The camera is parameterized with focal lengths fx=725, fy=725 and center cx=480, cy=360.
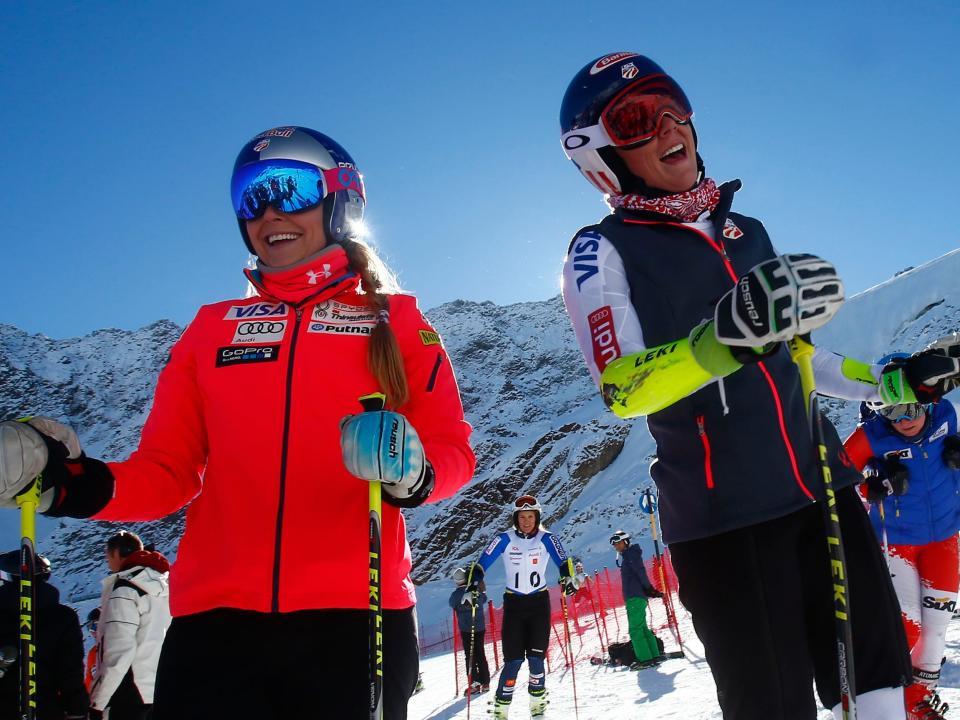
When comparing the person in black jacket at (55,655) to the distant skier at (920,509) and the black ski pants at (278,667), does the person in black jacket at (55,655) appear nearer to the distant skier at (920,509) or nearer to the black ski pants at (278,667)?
the black ski pants at (278,667)

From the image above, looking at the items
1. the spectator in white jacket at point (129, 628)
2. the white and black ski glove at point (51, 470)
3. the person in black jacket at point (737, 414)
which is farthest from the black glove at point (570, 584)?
the white and black ski glove at point (51, 470)

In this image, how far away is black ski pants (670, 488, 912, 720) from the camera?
202 cm

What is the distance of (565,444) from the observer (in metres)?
69.1

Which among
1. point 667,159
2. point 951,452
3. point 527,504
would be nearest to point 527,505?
point 527,504

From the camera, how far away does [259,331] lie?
2379mm

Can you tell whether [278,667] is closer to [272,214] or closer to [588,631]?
[272,214]

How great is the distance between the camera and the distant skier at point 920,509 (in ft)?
15.8

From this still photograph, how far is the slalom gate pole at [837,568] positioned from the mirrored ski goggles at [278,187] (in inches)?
69.1

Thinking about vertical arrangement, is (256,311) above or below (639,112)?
below

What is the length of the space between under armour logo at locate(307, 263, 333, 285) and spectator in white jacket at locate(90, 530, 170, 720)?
4.53 meters

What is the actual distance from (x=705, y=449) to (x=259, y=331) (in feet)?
4.84

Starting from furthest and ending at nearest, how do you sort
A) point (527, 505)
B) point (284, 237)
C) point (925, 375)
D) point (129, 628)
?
point (527, 505)
point (129, 628)
point (284, 237)
point (925, 375)

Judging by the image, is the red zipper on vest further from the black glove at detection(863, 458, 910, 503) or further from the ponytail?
the black glove at detection(863, 458, 910, 503)

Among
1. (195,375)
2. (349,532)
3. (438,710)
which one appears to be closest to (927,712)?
(349,532)
